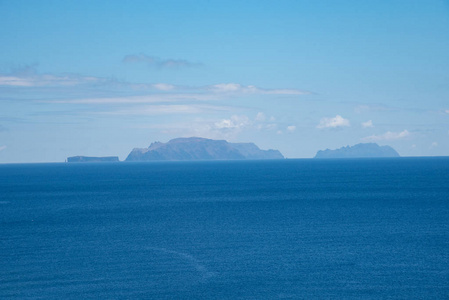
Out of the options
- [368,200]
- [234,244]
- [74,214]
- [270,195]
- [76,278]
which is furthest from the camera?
[270,195]

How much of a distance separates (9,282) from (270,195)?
249ft

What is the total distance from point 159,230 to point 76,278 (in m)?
23.2

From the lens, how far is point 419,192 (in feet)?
364

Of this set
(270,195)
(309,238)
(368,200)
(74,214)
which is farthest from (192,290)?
(270,195)

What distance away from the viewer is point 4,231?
6366cm

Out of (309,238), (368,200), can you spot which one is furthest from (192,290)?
(368,200)

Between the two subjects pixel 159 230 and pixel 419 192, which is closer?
pixel 159 230

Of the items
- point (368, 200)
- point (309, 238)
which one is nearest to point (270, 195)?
point (368, 200)

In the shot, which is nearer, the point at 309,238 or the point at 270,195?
the point at 309,238

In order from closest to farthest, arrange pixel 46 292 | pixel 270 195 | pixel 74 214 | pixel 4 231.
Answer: pixel 46 292, pixel 4 231, pixel 74 214, pixel 270 195

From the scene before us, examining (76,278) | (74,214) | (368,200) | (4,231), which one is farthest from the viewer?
(368,200)

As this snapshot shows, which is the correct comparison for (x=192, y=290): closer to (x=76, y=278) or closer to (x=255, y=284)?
(x=255, y=284)

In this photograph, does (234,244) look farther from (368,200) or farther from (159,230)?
(368,200)

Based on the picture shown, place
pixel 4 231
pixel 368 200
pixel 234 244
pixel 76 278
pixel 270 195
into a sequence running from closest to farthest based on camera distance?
pixel 76 278, pixel 234 244, pixel 4 231, pixel 368 200, pixel 270 195
